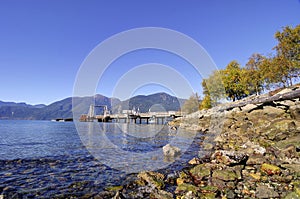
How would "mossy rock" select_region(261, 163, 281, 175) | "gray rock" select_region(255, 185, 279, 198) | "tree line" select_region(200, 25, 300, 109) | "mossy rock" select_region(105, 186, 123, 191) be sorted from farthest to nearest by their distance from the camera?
"tree line" select_region(200, 25, 300, 109), "mossy rock" select_region(261, 163, 281, 175), "mossy rock" select_region(105, 186, 123, 191), "gray rock" select_region(255, 185, 279, 198)

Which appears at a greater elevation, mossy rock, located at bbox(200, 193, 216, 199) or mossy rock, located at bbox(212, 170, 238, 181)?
mossy rock, located at bbox(212, 170, 238, 181)

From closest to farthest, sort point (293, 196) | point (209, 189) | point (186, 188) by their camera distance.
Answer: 1. point (293, 196)
2. point (209, 189)
3. point (186, 188)

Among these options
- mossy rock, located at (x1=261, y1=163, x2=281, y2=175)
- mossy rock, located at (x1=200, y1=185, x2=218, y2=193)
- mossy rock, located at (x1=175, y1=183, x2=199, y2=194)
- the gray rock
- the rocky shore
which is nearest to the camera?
the gray rock

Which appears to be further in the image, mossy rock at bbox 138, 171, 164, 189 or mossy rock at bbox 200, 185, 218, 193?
mossy rock at bbox 138, 171, 164, 189

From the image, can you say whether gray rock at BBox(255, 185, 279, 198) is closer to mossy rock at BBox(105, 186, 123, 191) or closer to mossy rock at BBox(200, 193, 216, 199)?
mossy rock at BBox(200, 193, 216, 199)

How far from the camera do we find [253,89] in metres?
55.8

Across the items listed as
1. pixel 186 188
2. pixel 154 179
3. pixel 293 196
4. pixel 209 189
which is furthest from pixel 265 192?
pixel 154 179

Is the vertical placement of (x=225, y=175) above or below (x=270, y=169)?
below

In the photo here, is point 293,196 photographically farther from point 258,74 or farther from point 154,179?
point 258,74

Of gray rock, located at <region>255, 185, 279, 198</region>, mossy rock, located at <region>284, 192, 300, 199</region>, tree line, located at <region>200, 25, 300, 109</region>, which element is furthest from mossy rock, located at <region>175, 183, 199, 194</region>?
tree line, located at <region>200, 25, 300, 109</region>

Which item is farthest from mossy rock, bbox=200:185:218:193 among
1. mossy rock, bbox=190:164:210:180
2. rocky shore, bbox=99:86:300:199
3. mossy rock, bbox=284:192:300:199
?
mossy rock, bbox=284:192:300:199

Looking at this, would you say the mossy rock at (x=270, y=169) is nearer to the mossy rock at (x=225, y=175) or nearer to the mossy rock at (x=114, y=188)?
the mossy rock at (x=225, y=175)

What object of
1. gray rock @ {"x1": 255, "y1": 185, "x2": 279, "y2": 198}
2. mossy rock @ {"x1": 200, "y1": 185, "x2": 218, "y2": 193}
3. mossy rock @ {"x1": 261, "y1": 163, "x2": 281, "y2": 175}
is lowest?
mossy rock @ {"x1": 200, "y1": 185, "x2": 218, "y2": 193}

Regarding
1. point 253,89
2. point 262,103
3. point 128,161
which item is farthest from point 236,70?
point 128,161
